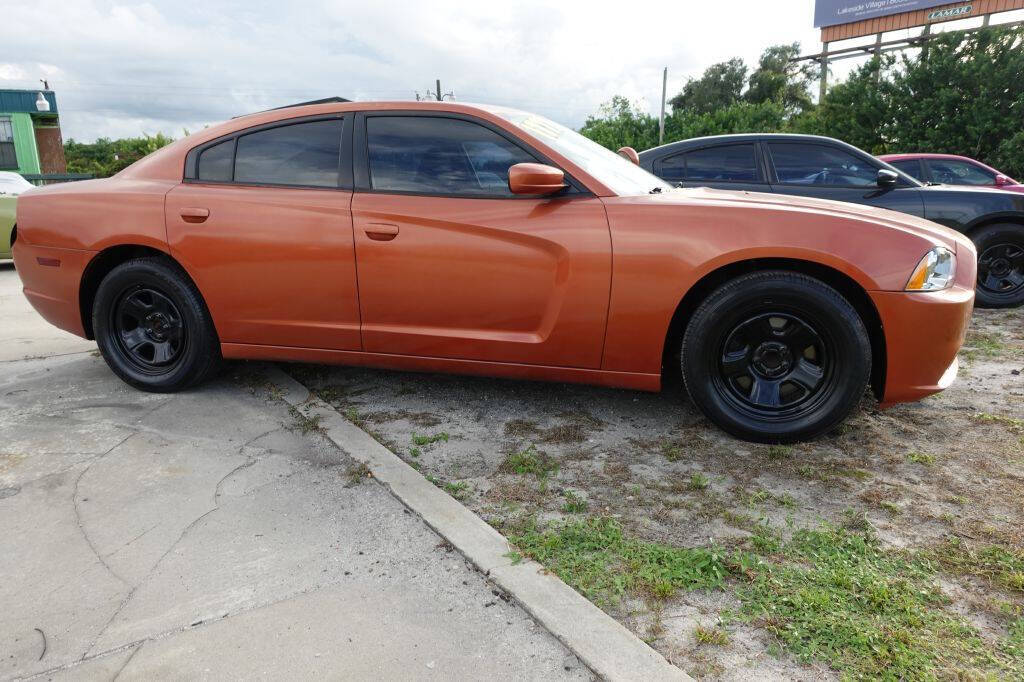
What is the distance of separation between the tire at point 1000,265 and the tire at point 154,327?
6.32m

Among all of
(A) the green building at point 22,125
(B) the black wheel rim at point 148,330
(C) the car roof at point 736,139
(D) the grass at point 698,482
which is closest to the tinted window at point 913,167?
(C) the car roof at point 736,139

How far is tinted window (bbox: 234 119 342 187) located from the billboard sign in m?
30.0

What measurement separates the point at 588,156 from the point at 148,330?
2651 mm

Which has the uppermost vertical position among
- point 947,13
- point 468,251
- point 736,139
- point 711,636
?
point 947,13

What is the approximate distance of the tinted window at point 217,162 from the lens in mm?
3816

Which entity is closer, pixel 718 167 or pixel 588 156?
pixel 588 156

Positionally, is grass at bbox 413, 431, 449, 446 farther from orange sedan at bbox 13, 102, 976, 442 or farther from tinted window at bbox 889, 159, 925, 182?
tinted window at bbox 889, 159, 925, 182

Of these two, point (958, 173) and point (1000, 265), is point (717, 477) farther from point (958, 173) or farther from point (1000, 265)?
point (958, 173)

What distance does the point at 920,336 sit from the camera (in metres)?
2.99

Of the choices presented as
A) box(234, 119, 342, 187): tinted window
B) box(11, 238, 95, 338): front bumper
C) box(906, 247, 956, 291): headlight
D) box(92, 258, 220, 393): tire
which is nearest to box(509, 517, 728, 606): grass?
box(906, 247, 956, 291): headlight

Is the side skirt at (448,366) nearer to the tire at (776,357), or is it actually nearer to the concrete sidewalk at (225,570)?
the tire at (776,357)

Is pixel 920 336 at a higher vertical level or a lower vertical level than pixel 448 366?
higher

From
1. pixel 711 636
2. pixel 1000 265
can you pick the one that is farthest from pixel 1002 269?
pixel 711 636

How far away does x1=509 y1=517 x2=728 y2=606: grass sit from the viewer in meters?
2.12
